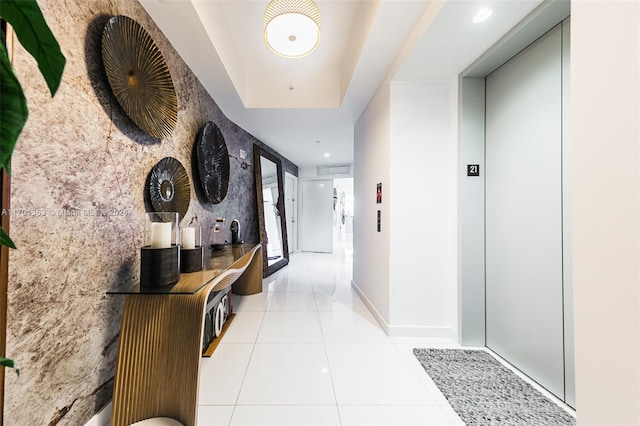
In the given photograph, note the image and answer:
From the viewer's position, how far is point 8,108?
0.36 meters

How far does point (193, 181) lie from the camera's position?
257 centimetres

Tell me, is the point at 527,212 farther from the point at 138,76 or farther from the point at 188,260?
the point at 138,76

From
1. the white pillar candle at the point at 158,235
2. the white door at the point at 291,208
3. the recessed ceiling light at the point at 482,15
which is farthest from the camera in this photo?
the white door at the point at 291,208

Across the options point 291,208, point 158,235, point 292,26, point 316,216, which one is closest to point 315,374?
point 158,235

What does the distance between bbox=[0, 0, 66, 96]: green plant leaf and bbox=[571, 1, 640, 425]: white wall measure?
1.39m

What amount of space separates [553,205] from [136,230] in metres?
2.93

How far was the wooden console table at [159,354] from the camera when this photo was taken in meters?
1.31

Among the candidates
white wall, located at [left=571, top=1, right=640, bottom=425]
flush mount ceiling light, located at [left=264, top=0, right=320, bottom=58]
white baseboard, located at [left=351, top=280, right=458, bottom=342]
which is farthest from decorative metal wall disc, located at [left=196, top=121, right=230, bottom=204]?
white wall, located at [left=571, top=1, right=640, bottom=425]

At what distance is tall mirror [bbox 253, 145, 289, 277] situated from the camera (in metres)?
4.61

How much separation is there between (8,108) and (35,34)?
0.20m

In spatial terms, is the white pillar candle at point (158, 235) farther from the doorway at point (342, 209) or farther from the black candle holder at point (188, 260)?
the doorway at point (342, 209)

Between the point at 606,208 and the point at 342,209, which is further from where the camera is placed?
the point at 342,209

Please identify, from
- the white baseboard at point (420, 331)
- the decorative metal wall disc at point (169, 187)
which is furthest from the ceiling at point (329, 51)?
the white baseboard at point (420, 331)

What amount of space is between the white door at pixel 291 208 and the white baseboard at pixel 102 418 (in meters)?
5.17
